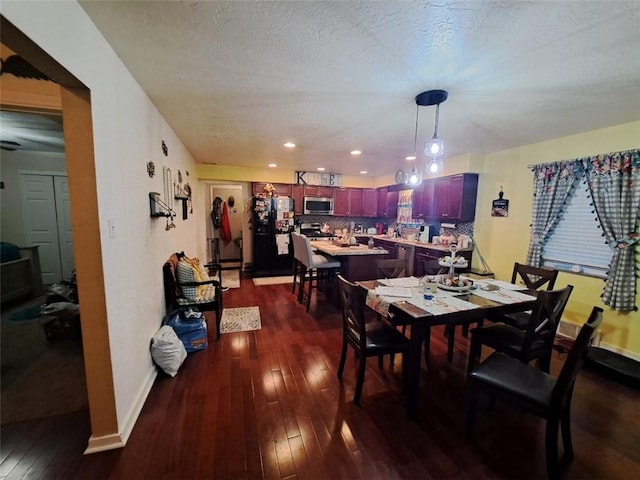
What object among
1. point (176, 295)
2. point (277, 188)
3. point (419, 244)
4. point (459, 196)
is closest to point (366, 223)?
point (419, 244)

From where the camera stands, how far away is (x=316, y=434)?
167cm

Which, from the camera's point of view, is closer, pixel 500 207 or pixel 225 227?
pixel 500 207

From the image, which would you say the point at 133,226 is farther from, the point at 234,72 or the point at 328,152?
the point at 328,152

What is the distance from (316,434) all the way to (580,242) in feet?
11.9

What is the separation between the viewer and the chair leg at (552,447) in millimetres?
1340

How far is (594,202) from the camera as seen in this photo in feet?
9.35

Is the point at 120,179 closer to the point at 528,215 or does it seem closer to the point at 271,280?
the point at 271,280

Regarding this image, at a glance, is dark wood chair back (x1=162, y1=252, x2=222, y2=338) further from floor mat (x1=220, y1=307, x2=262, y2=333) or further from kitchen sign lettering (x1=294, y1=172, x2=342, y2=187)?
kitchen sign lettering (x1=294, y1=172, x2=342, y2=187)

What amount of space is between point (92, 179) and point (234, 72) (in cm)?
113

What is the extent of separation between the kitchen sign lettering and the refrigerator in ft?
1.95

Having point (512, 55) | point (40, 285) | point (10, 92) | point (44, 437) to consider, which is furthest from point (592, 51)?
point (40, 285)

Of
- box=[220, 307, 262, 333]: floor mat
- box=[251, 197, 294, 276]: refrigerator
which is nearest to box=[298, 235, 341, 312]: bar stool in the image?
box=[220, 307, 262, 333]: floor mat

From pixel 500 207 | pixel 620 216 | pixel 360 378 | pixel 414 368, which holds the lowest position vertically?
pixel 360 378

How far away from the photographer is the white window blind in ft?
9.49
